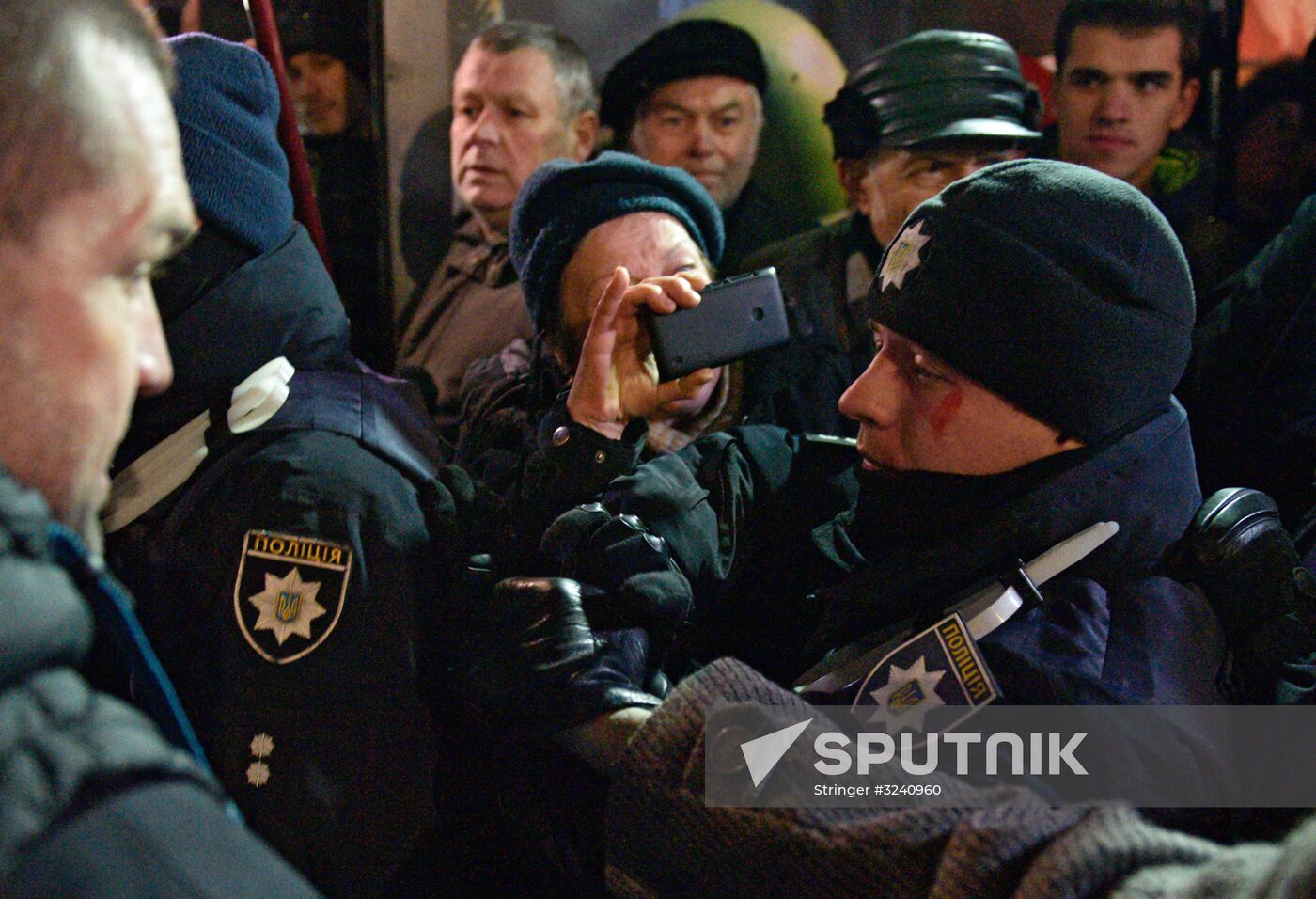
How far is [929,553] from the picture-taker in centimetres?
157

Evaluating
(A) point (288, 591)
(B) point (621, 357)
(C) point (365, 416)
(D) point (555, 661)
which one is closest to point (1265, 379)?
(B) point (621, 357)

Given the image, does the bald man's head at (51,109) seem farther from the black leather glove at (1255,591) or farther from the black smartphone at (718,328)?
the black leather glove at (1255,591)

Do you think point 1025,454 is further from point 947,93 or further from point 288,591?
point 947,93

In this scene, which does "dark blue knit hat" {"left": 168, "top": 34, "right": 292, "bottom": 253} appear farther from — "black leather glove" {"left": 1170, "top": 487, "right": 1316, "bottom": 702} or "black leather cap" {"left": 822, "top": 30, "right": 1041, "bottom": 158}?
"black leather cap" {"left": 822, "top": 30, "right": 1041, "bottom": 158}

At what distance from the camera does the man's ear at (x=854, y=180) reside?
3.21 meters

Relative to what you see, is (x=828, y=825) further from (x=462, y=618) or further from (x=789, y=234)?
(x=789, y=234)

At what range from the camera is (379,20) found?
3.44 m

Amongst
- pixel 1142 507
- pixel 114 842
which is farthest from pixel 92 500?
Answer: pixel 1142 507

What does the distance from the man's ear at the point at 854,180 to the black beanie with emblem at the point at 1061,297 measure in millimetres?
1638

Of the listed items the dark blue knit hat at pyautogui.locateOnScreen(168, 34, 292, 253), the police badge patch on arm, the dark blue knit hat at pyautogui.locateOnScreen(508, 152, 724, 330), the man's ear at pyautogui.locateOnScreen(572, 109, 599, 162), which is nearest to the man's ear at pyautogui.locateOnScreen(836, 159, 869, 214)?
the man's ear at pyautogui.locateOnScreen(572, 109, 599, 162)

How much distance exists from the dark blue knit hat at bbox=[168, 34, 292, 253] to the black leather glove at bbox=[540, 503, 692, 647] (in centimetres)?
60

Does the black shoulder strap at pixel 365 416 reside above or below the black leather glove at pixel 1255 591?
above

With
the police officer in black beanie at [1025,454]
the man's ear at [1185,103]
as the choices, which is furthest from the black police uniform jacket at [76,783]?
the man's ear at [1185,103]

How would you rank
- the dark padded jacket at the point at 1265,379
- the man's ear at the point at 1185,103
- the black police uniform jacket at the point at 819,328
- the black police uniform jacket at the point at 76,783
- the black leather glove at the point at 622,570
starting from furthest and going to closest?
the man's ear at the point at 1185,103 < the black police uniform jacket at the point at 819,328 < the dark padded jacket at the point at 1265,379 < the black leather glove at the point at 622,570 < the black police uniform jacket at the point at 76,783
